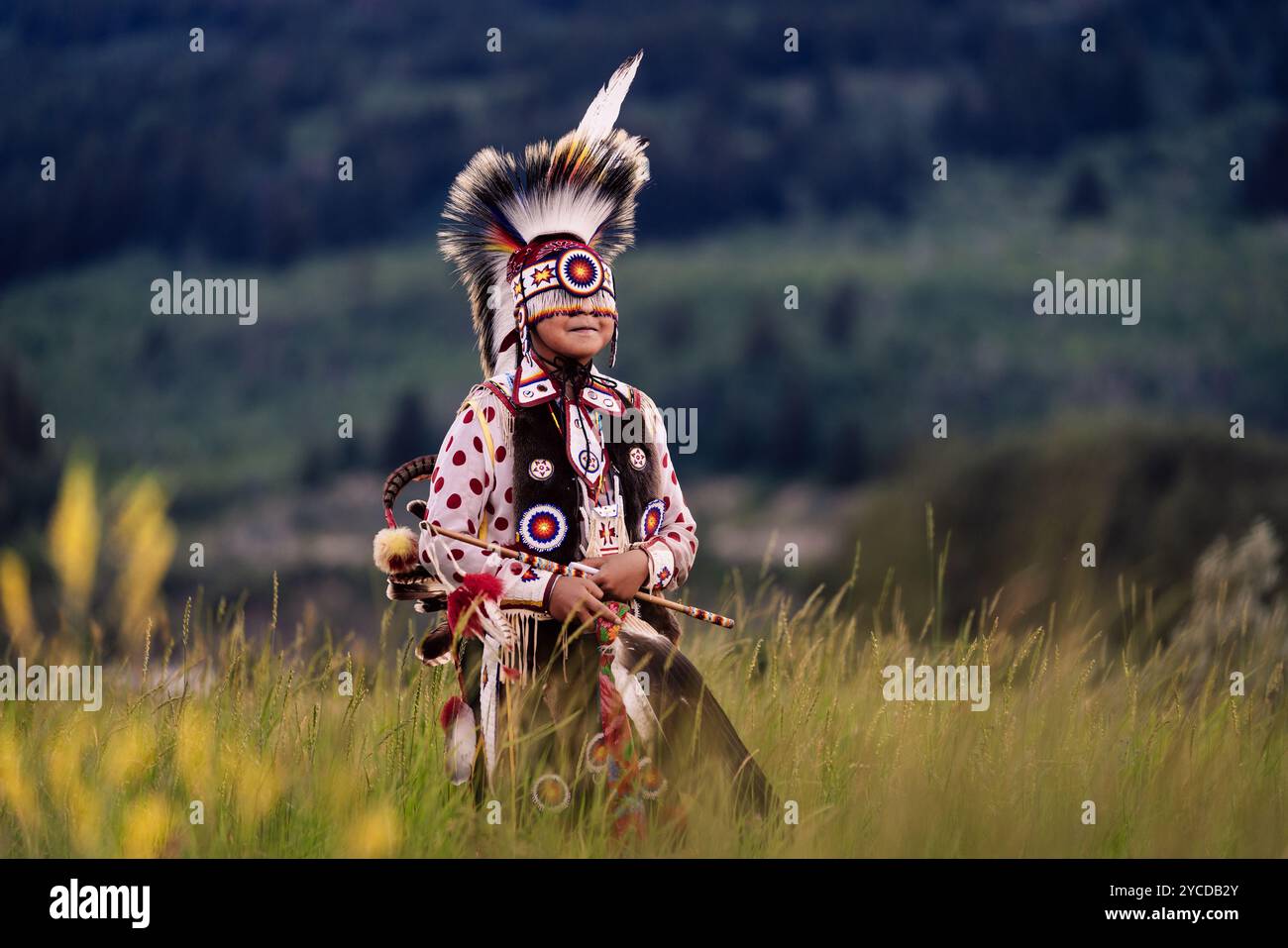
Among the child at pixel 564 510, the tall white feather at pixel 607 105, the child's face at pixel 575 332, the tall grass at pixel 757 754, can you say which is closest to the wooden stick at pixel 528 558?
the child at pixel 564 510

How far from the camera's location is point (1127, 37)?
214 ft

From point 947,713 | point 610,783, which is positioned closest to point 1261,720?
point 947,713

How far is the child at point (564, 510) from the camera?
383cm

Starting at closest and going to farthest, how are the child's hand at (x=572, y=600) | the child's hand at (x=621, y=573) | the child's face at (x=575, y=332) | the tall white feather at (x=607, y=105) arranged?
1. the child's hand at (x=572, y=600)
2. the child's hand at (x=621, y=573)
3. the child's face at (x=575, y=332)
4. the tall white feather at (x=607, y=105)

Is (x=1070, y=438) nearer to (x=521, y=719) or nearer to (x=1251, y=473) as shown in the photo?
(x=1251, y=473)

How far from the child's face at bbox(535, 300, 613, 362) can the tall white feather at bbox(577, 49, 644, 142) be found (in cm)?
Result: 54

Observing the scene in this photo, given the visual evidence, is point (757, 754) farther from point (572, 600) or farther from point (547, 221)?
point (547, 221)

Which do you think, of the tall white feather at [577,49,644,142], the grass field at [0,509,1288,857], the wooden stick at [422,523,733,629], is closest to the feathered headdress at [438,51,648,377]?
the tall white feather at [577,49,644,142]

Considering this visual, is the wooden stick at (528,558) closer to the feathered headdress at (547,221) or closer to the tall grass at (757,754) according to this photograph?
the tall grass at (757,754)

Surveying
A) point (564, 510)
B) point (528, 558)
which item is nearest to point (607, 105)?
point (564, 510)

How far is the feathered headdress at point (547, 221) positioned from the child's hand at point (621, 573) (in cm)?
65

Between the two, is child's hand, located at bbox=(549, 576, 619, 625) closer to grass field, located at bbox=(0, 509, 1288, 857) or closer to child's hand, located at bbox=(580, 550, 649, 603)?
child's hand, located at bbox=(580, 550, 649, 603)

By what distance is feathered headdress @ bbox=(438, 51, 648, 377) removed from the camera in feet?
13.3

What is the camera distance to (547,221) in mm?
A: 4137
